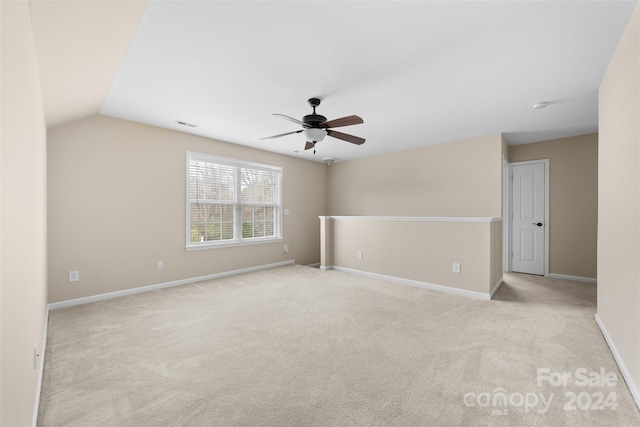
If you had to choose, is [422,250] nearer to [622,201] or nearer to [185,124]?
[622,201]

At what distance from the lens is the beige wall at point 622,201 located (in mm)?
1836

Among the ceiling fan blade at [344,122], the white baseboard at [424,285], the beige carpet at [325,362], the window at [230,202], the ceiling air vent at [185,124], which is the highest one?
the ceiling air vent at [185,124]

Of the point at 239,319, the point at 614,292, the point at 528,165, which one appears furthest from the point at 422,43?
the point at 528,165

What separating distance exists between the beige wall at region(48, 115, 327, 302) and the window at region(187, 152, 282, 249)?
164 mm

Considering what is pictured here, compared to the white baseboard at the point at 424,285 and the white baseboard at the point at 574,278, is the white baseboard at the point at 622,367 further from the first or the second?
the white baseboard at the point at 574,278

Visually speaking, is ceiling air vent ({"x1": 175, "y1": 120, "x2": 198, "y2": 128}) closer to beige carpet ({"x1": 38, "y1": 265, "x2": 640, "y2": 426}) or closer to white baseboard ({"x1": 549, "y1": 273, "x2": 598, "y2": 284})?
beige carpet ({"x1": 38, "y1": 265, "x2": 640, "y2": 426})

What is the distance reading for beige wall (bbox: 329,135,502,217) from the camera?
465 centimetres

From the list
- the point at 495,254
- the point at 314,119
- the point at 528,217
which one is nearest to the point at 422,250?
the point at 495,254

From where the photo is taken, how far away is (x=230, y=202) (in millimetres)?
5152

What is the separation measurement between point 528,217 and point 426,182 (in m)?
1.95

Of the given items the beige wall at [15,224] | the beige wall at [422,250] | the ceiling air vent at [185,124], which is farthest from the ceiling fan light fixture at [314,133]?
the beige wall at [422,250]

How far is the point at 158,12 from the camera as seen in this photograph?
70.1 inches

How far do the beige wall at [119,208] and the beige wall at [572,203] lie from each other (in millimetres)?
5680

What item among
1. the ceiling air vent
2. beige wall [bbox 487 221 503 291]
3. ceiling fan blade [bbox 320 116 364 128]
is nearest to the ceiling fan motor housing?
ceiling fan blade [bbox 320 116 364 128]
